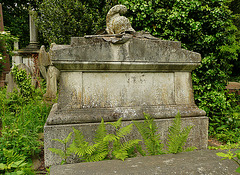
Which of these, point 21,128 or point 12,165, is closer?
point 12,165

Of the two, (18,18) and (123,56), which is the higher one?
(18,18)

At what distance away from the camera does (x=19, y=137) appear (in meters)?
2.59

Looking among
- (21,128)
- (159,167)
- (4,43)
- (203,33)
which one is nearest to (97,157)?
(159,167)

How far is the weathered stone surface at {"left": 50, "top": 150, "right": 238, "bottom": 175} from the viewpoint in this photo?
1298mm

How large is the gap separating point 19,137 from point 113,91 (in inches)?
60.8

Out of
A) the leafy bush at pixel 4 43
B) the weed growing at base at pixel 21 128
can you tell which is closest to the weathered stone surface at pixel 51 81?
the weed growing at base at pixel 21 128

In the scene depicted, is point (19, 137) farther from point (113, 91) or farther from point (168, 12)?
point (168, 12)

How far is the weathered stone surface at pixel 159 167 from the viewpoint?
1.30 m

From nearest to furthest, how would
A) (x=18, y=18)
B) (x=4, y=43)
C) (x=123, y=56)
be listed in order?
(x=123, y=56), (x=4, y=43), (x=18, y=18)

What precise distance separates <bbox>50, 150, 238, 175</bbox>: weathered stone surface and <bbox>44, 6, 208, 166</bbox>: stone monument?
111 centimetres

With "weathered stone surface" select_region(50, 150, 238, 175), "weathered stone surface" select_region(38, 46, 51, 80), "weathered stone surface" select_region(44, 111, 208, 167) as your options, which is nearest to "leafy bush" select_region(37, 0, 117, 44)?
"weathered stone surface" select_region(38, 46, 51, 80)

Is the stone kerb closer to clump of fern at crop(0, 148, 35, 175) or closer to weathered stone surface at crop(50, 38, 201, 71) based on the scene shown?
weathered stone surface at crop(50, 38, 201, 71)

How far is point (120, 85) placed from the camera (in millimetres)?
2795

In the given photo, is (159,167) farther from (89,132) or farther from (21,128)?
(21,128)
